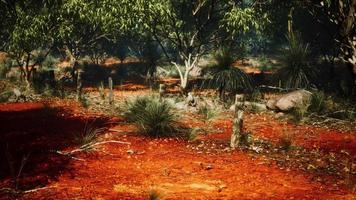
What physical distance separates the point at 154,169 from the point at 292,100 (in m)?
8.24

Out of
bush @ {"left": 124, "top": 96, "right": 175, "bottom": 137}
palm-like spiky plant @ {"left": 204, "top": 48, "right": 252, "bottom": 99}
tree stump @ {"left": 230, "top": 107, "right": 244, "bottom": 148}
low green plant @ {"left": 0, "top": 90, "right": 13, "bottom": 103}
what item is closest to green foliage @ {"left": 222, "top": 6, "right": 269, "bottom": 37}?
palm-like spiky plant @ {"left": 204, "top": 48, "right": 252, "bottom": 99}

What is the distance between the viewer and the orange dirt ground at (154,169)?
22.0 ft

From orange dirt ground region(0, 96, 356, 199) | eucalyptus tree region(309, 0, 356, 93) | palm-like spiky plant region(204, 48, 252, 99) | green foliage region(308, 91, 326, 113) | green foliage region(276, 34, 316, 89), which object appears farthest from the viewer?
palm-like spiky plant region(204, 48, 252, 99)

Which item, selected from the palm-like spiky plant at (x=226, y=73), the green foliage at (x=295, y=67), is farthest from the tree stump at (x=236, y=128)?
the green foliage at (x=295, y=67)

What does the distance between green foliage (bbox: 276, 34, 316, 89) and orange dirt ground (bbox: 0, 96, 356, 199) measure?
484 cm

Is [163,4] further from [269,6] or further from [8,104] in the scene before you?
[8,104]

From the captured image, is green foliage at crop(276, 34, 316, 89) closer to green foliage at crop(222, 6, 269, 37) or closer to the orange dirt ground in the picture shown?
green foliage at crop(222, 6, 269, 37)

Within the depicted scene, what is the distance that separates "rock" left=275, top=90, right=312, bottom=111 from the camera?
1449 cm

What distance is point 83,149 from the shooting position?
849 cm

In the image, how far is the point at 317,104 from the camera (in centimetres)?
1414

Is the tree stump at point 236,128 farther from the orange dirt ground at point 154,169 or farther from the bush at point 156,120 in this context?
the bush at point 156,120

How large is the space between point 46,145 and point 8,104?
800cm

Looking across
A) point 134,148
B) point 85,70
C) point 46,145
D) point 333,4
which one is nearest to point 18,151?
point 46,145

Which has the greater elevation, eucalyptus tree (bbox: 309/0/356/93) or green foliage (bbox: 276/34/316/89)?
eucalyptus tree (bbox: 309/0/356/93)
